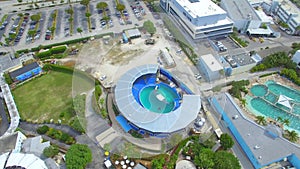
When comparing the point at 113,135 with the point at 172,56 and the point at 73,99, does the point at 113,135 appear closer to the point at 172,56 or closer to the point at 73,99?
the point at 73,99

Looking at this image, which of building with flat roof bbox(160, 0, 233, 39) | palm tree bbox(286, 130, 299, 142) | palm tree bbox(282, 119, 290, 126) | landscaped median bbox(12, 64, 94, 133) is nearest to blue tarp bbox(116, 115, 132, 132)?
landscaped median bbox(12, 64, 94, 133)

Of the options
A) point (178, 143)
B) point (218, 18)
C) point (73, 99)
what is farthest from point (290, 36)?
point (73, 99)

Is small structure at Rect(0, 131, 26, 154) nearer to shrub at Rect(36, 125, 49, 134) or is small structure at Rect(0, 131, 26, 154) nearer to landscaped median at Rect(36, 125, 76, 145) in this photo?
shrub at Rect(36, 125, 49, 134)

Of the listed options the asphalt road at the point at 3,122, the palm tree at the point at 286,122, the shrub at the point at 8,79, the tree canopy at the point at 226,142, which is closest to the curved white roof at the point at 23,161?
the asphalt road at the point at 3,122

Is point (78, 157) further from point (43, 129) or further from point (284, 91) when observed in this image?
A: point (284, 91)

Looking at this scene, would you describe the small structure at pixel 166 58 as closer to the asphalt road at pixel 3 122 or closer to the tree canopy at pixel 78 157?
the tree canopy at pixel 78 157
